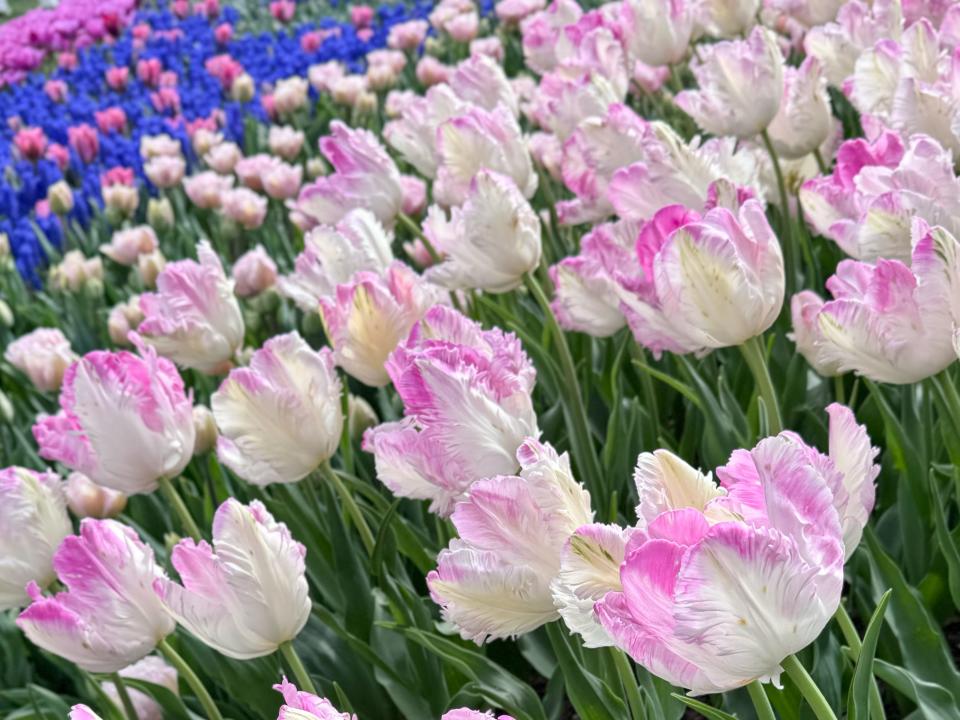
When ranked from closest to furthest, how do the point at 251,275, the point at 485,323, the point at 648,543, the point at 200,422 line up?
the point at 648,543 → the point at 200,422 → the point at 485,323 → the point at 251,275

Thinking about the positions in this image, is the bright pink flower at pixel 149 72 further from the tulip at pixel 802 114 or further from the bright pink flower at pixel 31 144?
the tulip at pixel 802 114

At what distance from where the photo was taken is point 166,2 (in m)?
8.20

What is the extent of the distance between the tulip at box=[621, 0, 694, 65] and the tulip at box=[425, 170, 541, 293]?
0.89 m

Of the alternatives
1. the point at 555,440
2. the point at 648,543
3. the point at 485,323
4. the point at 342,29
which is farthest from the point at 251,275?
the point at 342,29

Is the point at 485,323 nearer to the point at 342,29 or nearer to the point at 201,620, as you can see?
the point at 201,620

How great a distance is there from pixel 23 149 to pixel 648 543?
4.51 m

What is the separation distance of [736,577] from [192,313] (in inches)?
46.0

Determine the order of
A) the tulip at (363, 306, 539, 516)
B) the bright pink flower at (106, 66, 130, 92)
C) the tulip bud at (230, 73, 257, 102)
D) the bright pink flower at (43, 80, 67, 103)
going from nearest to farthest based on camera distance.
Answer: the tulip at (363, 306, 539, 516) < the tulip bud at (230, 73, 257, 102) < the bright pink flower at (106, 66, 130, 92) < the bright pink flower at (43, 80, 67, 103)

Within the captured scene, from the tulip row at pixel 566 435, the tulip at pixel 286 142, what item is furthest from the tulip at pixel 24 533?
the tulip at pixel 286 142

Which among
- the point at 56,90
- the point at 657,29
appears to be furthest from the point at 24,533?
the point at 56,90

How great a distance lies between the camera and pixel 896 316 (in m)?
1.02

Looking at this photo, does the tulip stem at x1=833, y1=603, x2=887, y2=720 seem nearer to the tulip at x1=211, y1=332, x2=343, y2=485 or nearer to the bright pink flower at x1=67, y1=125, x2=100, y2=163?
the tulip at x1=211, y1=332, x2=343, y2=485

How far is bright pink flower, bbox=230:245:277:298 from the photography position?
2455 mm

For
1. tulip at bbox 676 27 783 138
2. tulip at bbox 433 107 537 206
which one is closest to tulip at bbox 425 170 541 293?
tulip at bbox 433 107 537 206
